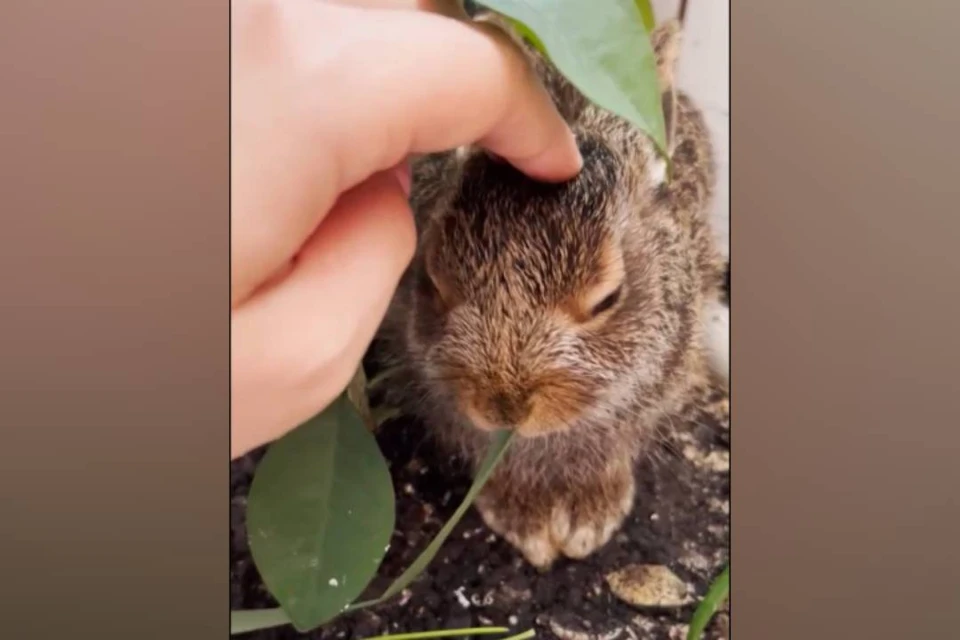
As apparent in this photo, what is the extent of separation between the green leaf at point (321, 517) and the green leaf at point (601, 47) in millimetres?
399

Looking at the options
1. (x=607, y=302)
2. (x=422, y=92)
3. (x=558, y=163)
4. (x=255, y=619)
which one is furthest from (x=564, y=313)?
(x=255, y=619)

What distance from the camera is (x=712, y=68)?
85cm

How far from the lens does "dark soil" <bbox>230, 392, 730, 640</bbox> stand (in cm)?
83

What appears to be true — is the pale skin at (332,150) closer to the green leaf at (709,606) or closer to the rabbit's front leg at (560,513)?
the rabbit's front leg at (560,513)

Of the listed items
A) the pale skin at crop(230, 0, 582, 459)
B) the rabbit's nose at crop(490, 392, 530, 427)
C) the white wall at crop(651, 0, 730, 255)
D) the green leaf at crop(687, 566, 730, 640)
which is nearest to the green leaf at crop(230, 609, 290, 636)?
the pale skin at crop(230, 0, 582, 459)

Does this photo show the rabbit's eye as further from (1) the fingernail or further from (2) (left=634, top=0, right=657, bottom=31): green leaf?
(2) (left=634, top=0, right=657, bottom=31): green leaf

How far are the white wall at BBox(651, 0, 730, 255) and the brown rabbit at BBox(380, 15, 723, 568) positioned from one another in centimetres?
1

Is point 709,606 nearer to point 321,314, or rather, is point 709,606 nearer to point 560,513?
point 560,513

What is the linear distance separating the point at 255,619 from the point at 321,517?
0.12m

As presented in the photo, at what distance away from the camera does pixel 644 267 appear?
845 millimetres

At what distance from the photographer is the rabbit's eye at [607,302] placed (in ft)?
2.73
